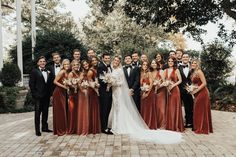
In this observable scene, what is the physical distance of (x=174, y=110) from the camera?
11.1 metres

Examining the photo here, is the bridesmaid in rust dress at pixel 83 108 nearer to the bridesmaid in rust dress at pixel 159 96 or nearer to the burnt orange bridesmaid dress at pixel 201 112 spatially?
the bridesmaid in rust dress at pixel 159 96

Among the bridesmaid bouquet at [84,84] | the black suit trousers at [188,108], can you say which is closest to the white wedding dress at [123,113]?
the bridesmaid bouquet at [84,84]

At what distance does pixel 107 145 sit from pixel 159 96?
2.82 meters

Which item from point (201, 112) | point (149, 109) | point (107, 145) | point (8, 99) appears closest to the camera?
point (107, 145)

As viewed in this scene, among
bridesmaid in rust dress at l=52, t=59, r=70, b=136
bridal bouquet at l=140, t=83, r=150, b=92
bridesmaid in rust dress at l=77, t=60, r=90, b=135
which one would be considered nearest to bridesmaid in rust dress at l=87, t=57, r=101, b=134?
bridesmaid in rust dress at l=77, t=60, r=90, b=135

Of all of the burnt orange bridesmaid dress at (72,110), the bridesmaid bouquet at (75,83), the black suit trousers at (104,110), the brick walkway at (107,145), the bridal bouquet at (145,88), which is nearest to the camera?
the brick walkway at (107,145)

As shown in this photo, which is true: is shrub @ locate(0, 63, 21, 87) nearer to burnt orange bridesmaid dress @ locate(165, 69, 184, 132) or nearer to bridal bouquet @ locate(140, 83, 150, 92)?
bridal bouquet @ locate(140, 83, 150, 92)

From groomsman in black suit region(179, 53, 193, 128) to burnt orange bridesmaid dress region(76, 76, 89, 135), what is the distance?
110 inches

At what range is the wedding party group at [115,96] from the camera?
1079 cm

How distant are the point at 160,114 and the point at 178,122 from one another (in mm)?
579

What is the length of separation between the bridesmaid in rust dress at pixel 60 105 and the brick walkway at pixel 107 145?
0.36 meters

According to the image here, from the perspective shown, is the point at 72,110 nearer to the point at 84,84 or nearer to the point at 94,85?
the point at 84,84

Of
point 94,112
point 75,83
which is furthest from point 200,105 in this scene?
point 75,83

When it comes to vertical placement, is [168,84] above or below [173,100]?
above
